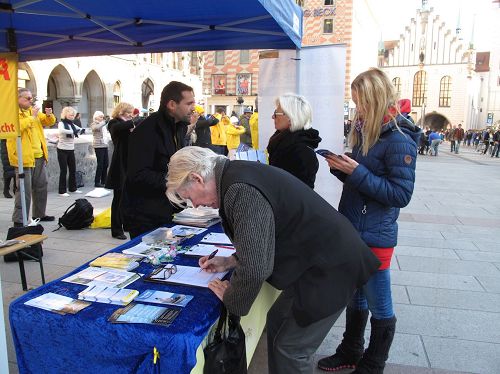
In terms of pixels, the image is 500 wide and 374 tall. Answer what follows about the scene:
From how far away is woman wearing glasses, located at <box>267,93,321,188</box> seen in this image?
3.00 m

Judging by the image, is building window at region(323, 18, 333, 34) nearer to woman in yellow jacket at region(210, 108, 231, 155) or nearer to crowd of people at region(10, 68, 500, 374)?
woman in yellow jacket at region(210, 108, 231, 155)

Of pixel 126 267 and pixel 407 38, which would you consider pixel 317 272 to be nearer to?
pixel 126 267

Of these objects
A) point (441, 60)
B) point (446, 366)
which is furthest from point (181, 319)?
point (441, 60)

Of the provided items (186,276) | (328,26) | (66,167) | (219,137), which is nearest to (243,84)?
(328,26)

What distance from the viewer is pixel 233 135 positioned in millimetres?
11852

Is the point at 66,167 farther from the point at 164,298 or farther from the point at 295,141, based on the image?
the point at 164,298

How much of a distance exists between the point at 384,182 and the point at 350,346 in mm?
1161

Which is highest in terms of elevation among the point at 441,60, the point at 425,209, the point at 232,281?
the point at 441,60

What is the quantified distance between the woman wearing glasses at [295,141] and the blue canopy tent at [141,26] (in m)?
0.73

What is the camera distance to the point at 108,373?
163 centimetres

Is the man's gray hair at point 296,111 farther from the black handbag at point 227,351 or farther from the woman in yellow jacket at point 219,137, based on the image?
the woman in yellow jacket at point 219,137

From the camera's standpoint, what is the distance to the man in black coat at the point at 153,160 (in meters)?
2.76

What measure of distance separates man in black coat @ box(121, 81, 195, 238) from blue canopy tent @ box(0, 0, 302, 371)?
0.95 m

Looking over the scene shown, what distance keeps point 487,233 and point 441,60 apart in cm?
6300
